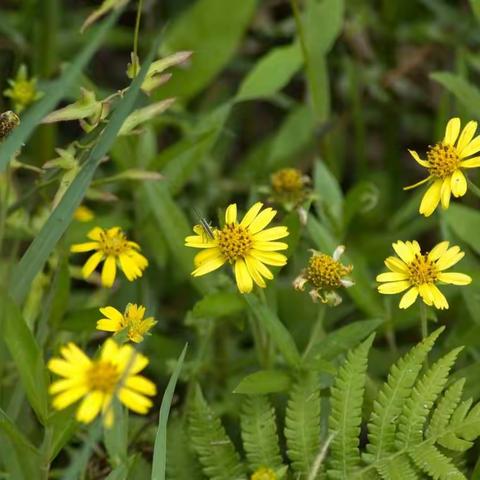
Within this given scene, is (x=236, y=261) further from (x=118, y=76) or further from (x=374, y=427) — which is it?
(x=118, y=76)

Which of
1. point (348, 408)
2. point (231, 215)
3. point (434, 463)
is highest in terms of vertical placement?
point (231, 215)

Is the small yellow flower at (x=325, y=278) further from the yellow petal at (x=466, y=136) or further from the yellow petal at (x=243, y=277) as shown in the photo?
the yellow petal at (x=466, y=136)

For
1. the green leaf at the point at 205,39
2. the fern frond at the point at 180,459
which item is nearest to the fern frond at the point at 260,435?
the fern frond at the point at 180,459

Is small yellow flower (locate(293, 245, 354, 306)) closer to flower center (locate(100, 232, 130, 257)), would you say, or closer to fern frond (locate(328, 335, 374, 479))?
fern frond (locate(328, 335, 374, 479))

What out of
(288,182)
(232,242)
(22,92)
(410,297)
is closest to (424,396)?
(410,297)

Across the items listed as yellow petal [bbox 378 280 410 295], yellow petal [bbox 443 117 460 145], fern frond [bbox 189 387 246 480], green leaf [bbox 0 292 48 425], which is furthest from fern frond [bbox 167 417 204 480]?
yellow petal [bbox 443 117 460 145]

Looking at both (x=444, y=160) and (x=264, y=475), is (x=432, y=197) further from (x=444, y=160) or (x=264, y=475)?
(x=264, y=475)
